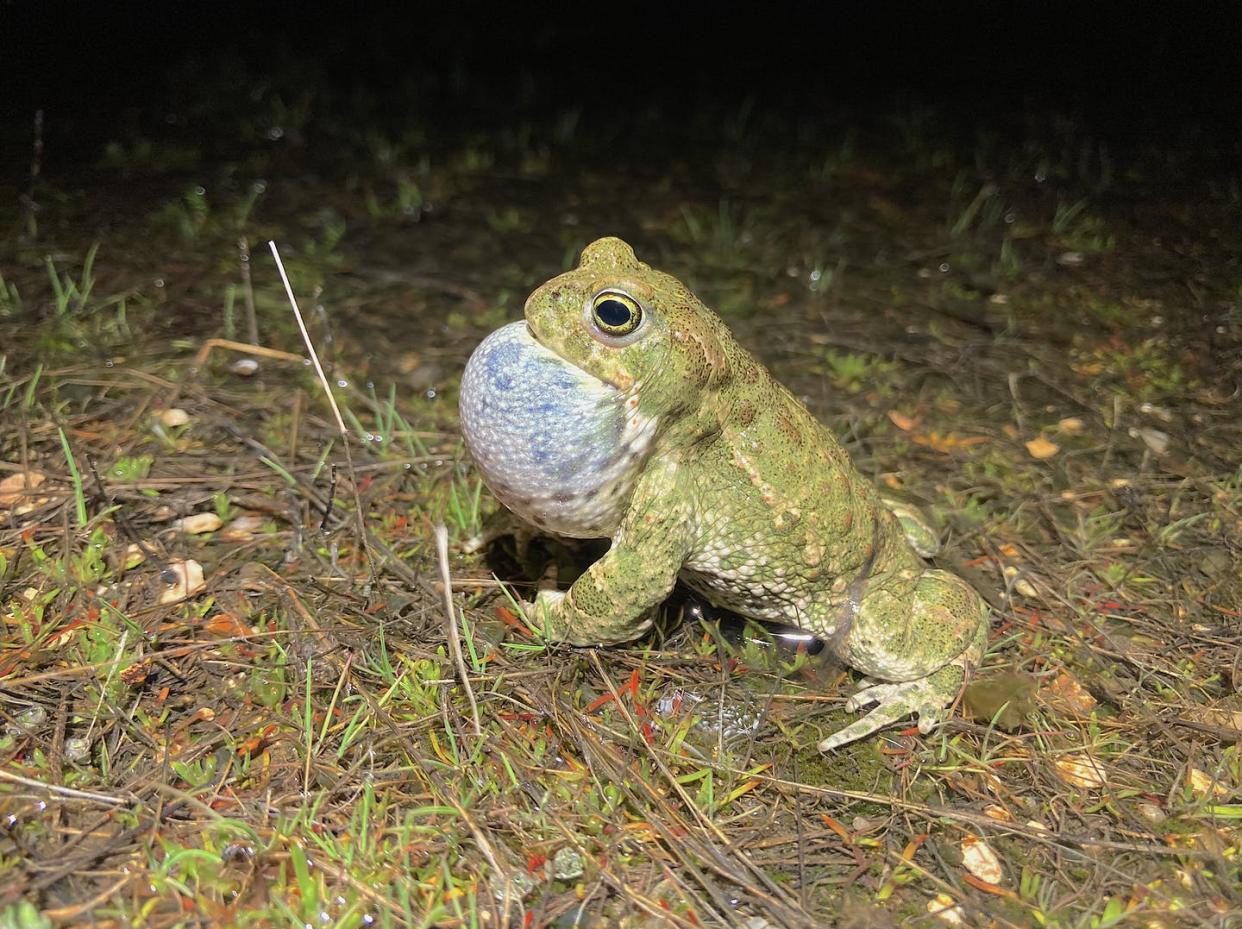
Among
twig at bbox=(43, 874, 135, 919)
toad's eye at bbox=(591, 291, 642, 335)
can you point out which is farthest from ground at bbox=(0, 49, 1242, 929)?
toad's eye at bbox=(591, 291, 642, 335)

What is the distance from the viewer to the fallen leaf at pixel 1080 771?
236cm

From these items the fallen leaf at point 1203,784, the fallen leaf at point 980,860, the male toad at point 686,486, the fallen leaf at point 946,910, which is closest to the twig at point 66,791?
the male toad at point 686,486

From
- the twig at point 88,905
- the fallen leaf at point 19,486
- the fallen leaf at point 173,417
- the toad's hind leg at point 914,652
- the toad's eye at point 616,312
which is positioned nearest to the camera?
the twig at point 88,905

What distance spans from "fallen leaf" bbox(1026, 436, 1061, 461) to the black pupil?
6.52ft

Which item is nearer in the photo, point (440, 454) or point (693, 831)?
point (693, 831)

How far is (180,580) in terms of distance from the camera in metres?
2.69

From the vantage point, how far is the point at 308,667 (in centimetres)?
235

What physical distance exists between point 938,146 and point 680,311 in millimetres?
4369

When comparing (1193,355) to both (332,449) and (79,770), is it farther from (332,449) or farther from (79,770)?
(79,770)

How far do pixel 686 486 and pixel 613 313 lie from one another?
464 mm

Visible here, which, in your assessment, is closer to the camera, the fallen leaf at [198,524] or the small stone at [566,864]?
the small stone at [566,864]

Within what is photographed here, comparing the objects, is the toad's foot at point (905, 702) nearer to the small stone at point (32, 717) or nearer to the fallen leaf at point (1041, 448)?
the fallen leaf at point (1041, 448)

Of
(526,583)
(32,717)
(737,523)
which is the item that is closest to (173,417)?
(32,717)

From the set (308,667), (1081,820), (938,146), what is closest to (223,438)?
(308,667)
